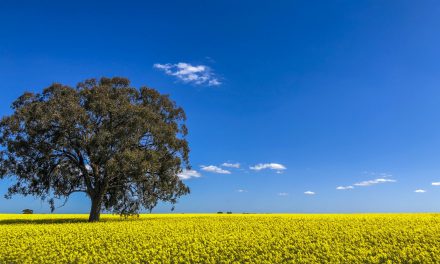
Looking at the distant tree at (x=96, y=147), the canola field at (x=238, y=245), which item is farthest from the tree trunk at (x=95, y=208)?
the canola field at (x=238, y=245)

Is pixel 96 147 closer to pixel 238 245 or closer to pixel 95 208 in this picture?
pixel 95 208

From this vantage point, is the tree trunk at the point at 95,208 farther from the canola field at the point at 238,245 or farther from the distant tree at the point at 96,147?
the canola field at the point at 238,245

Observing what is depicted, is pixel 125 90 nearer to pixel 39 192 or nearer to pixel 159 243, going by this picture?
pixel 39 192

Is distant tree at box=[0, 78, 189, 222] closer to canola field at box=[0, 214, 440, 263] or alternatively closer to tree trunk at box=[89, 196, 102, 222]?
tree trunk at box=[89, 196, 102, 222]

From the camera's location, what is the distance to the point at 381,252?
1816 centimetres

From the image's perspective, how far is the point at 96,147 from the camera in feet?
115

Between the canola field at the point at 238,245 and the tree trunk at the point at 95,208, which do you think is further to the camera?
the tree trunk at the point at 95,208

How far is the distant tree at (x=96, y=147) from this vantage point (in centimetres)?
3531

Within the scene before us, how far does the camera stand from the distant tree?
35.3 meters

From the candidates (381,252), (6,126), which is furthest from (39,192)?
(381,252)

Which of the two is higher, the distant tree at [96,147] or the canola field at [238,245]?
the distant tree at [96,147]

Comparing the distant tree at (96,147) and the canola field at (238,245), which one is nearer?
the canola field at (238,245)

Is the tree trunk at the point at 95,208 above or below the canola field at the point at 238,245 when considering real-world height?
above

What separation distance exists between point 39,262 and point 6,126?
70.0 ft
